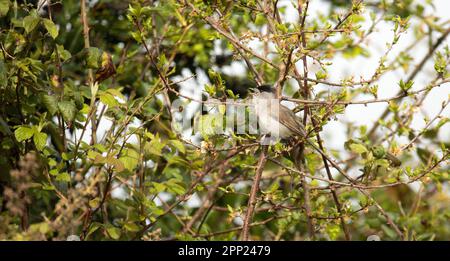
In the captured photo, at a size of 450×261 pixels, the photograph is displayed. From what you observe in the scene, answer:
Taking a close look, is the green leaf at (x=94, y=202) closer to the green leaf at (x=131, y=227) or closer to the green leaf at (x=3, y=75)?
the green leaf at (x=131, y=227)

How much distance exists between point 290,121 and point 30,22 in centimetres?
162

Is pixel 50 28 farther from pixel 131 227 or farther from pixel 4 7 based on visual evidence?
pixel 131 227

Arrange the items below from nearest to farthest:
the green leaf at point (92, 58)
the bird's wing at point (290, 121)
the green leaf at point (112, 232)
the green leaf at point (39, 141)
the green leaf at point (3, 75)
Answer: the green leaf at point (3, 75), the green leaf at point (39, 141), the green leaf at point (92, 58), the green leaf at point (112, 232), the bird's wing at point (290, 121)

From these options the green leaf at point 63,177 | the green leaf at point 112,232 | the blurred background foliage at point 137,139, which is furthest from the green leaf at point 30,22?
the green leaf at point 112,232

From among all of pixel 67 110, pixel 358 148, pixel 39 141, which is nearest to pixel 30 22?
pixel 67 110

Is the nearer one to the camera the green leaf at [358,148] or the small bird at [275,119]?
the small bird at [275,119]

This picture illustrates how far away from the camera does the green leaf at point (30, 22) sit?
13.2 feet

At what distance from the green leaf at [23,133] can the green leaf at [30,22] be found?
53 cm

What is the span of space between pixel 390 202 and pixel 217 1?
3.89 meters

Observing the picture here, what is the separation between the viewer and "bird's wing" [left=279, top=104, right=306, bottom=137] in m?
4.54

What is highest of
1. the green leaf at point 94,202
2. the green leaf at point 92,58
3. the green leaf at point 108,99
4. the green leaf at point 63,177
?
the green leaf at point 92,58

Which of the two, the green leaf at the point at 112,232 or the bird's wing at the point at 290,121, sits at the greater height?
the bird's wing at the point at 290,121

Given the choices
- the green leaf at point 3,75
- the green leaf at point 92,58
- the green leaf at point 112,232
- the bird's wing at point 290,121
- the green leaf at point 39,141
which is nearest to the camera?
the green leaf at point 3,75

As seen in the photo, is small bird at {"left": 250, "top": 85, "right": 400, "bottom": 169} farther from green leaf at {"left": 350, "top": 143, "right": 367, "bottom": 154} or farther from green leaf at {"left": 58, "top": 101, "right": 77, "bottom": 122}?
green leaf at {"left": 58, "top": 101, "right": 77, "bottom": 122}
